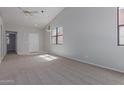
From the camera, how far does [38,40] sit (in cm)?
1320

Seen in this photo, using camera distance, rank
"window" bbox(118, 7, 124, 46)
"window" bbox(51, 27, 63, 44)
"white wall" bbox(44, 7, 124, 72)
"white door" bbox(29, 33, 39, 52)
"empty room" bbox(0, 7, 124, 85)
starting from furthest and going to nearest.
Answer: "white door" bbox(29, 33, 39, 52) < "window" bbox(51, 27, 63, 44) < "white wall" bbox(44, 7, 124, 72) < "window" bbox(118, 7, 124, 46) < "empty room" bbox(0, 7, 124, 85)

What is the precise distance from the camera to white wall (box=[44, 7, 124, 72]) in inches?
180

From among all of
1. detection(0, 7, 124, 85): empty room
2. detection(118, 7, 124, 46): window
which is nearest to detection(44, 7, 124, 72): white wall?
detection(0, 7, 124, 85): empty room

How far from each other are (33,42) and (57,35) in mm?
3935

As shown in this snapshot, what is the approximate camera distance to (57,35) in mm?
9844

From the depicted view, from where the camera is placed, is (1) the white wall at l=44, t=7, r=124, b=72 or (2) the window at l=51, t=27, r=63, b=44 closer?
(1) the white wall at l=44, t=7, r=124, b=72

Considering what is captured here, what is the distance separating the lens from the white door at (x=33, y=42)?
12641 mm

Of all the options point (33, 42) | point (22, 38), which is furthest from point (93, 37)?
point (33, 42)

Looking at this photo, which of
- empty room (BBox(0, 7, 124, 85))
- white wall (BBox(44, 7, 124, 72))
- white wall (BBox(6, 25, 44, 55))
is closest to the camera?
empty room (BBox(0, 7, 124, 85))

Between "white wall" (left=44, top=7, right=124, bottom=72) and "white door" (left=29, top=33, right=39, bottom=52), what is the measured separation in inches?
206

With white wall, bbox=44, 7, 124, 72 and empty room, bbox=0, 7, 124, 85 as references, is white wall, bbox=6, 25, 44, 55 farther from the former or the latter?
white wall, bbox=44, 7, 124, 72
